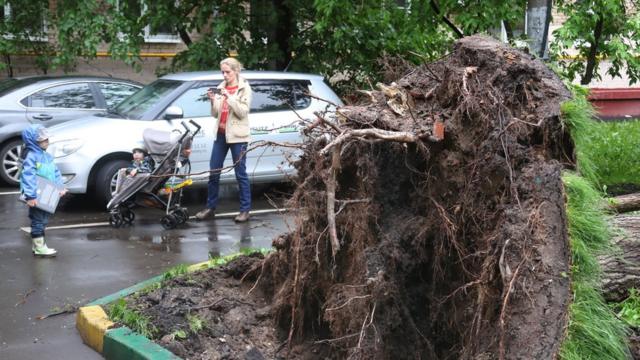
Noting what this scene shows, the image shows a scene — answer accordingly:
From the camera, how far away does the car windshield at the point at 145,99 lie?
12445mm

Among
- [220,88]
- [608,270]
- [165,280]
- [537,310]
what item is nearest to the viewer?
[537,310]

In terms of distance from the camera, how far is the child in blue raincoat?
9.15 m

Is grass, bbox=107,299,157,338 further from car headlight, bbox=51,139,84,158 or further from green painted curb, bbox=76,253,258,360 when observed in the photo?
car headlight, bbox=51,139,84,158

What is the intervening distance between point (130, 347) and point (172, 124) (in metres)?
6.62

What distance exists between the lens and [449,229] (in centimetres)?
505

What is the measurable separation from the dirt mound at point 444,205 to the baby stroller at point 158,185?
17.9 ft

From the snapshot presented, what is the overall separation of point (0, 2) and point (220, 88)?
7110 millimetres

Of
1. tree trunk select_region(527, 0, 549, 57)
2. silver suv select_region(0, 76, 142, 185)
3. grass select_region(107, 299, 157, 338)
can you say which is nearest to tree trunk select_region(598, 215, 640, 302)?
grass select_region(107, 299, 157, 338)

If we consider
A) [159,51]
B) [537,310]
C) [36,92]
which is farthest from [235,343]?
[159,51]

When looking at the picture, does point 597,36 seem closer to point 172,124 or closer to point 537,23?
point 537,23

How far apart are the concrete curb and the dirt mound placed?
1204 mm

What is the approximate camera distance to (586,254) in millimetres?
4844

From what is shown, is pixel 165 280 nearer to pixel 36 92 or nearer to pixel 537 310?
pixel 537 310

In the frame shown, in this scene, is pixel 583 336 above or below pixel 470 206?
below
